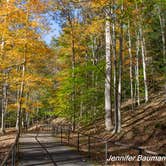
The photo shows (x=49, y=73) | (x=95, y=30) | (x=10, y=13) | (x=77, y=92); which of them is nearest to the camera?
(x=10, y=13)

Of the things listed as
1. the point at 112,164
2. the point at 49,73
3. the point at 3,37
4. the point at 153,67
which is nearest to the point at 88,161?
the point at 112,164

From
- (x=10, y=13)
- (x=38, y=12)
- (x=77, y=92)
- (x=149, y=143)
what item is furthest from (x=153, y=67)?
(x=149, y=143)

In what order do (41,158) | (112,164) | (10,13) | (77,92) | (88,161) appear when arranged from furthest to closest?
1. (77,92)
2. (10,13)
3. (41,158)
4. (88,161)
5. (112,164)

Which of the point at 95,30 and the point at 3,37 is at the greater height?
the point at 95,30

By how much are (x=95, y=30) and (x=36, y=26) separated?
5.45 meters

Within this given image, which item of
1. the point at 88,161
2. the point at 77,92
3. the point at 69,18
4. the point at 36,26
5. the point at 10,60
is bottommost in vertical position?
the point at 88,161

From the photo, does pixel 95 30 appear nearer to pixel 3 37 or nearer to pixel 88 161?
pixel 3 37

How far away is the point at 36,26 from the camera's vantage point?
71.4ft

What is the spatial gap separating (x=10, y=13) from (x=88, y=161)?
36.9 ft

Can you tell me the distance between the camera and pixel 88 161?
38.5 feet

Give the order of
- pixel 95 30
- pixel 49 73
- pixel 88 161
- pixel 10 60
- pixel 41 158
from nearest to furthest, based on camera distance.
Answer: pixel 88 161 < pixel 41 158 < pixel 10 60 < pixel 95 30 < pixel 49 73

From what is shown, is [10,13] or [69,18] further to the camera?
[69,18]

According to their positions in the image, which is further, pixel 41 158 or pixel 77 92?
pixel 77 92

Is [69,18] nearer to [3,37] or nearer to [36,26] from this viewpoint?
[36,26]
